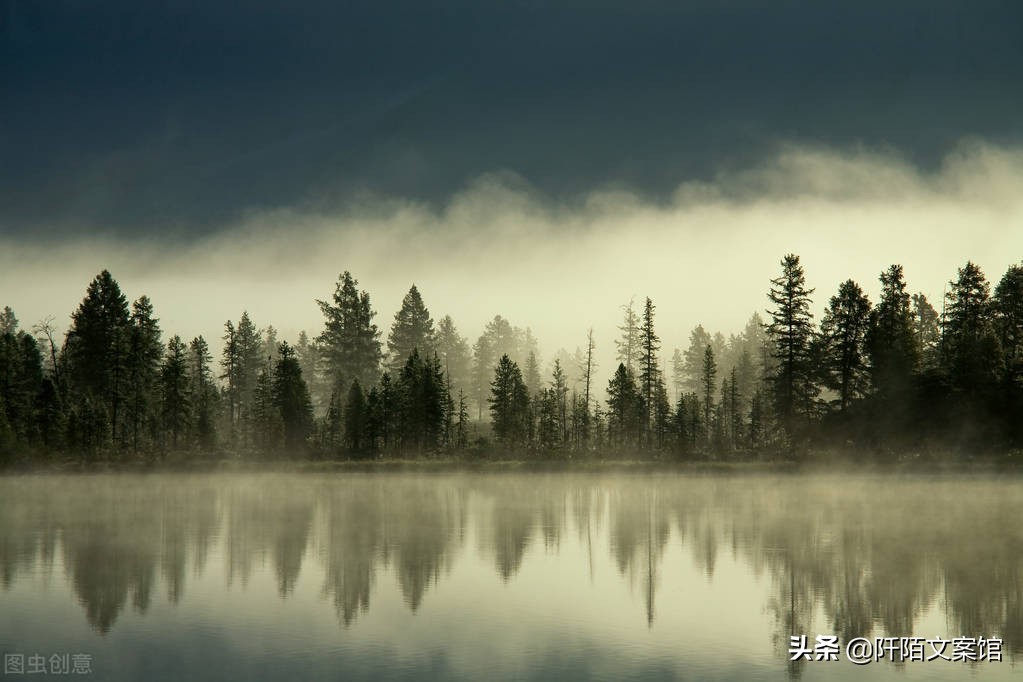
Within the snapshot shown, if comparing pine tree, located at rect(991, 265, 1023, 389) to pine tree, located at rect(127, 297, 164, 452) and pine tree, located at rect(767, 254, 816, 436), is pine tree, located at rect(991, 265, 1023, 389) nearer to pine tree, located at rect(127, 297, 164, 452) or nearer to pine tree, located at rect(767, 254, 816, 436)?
pine tree, located at rect(767, 254, 816, 436)

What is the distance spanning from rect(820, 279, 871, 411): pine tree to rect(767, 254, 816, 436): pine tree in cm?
164

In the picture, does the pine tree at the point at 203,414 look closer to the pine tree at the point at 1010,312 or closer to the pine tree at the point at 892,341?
the pine tree at the point at 892,341

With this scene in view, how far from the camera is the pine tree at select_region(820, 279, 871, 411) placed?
85.0 meters

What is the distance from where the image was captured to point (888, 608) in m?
22.8

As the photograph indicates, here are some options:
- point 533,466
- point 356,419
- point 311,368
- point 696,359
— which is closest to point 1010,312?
point 533,466

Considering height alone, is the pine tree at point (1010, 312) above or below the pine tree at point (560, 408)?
above

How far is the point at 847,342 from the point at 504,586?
66.5m

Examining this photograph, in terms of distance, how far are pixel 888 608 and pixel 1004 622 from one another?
8.27 feet

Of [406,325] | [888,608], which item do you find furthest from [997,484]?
[406,325]

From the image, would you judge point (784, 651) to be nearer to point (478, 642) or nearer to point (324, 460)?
point (478, 642)

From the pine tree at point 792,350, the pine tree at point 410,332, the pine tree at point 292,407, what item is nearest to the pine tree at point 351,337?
the pine tree at point 410,332

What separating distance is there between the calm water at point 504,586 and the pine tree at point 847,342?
3559 centimetres

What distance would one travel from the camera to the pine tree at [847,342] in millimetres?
85000

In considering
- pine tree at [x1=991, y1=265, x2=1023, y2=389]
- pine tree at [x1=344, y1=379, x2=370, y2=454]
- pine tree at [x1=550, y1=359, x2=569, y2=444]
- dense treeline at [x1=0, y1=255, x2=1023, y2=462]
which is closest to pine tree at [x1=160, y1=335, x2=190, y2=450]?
dense treeline at [x1=0, y1=255, x2=1023, y2=462]
